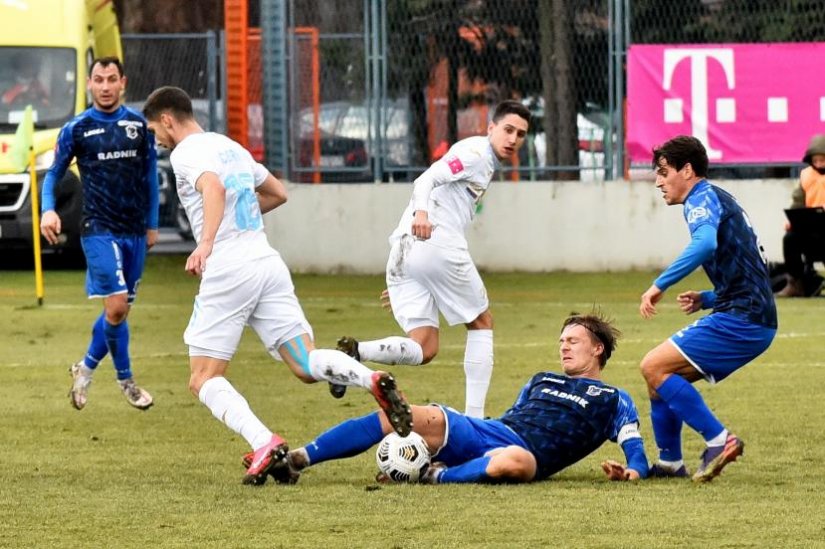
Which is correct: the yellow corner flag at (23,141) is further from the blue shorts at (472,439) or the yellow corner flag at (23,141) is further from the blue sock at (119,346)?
the blue shorts at (472,439)

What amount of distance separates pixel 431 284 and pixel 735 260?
2.26 metres

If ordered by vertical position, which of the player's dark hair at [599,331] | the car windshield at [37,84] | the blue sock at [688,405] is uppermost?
the car windshield at [37,84]

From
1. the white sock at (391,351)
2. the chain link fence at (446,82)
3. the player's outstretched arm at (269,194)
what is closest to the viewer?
the player's outstretched arm at (269,194)

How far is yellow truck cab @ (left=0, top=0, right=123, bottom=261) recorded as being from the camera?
71.9ft

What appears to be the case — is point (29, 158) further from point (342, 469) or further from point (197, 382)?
point (197, 382)

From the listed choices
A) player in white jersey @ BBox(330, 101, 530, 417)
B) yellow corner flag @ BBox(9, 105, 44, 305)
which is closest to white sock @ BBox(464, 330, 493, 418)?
player in white jersey @ BBox(330, 101, 530, 417)

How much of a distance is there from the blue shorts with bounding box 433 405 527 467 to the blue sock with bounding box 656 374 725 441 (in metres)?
0.65

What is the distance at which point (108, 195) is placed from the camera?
11.2 m

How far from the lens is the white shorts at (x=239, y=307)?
8.16 metres

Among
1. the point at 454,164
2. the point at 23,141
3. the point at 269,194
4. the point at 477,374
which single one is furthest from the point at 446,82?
the point at 269,194

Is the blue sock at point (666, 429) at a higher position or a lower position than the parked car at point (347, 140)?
lower

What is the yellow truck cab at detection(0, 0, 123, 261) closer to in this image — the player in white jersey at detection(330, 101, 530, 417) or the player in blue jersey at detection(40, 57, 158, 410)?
the player in blue jersey at detection(40, 57, 158, 410)

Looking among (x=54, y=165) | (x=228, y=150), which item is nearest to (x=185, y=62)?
(x=54, y=165)

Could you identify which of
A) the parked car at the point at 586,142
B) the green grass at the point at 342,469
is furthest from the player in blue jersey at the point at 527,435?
the parked car at the point at 586,142
